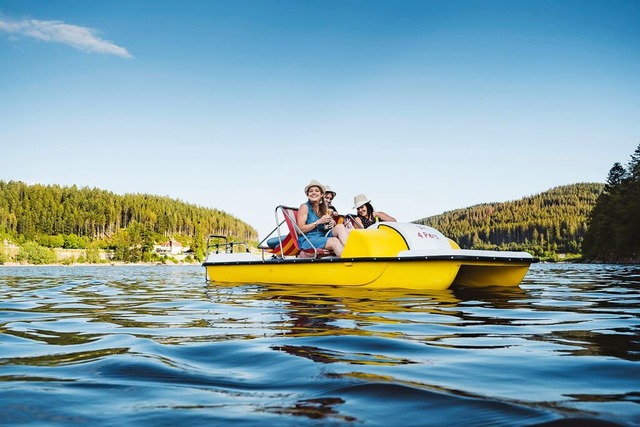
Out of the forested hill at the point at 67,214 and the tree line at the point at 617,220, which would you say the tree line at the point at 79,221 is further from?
the tree line at the point at 617,220

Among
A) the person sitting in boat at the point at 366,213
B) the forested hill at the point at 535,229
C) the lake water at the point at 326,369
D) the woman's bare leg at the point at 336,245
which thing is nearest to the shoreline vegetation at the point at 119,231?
the forested hill at the point at 535,229

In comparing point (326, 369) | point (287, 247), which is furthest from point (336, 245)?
point (326, 369)

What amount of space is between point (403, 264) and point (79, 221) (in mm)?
186915

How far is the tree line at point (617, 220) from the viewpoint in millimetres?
62969

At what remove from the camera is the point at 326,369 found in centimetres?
287

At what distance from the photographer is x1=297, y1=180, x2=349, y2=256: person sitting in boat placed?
10117 mm

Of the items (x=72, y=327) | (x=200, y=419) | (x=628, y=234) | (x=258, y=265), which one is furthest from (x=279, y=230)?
(x=628, y=234)

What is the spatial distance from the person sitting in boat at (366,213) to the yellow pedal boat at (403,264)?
67.7 inches

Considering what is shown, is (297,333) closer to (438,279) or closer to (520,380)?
(520,380)

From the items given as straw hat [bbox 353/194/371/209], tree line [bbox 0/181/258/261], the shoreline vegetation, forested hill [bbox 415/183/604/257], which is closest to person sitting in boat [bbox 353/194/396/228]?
straw hat [bbox 353/194/371/209]

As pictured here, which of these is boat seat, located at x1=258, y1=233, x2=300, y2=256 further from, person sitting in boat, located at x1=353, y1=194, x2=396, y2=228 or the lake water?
the lake water

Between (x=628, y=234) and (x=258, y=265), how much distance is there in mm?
62236

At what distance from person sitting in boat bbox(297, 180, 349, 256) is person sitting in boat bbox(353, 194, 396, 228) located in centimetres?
81

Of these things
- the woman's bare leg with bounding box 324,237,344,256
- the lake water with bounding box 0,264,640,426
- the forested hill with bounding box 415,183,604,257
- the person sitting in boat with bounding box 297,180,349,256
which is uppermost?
the forested hill with bounding box 415,183,604,257
